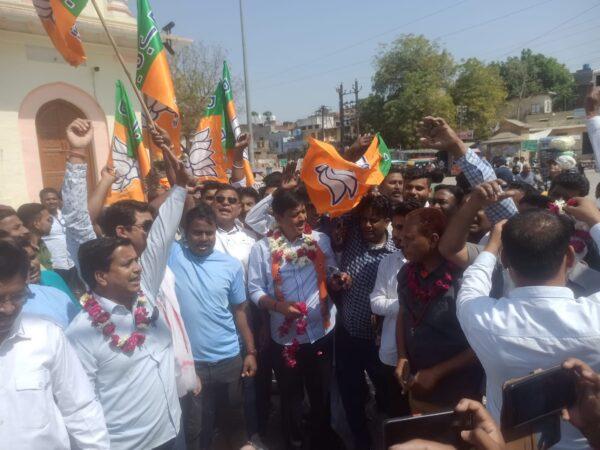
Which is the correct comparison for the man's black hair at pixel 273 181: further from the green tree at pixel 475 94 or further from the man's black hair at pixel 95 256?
the green tree at pixel 475 94

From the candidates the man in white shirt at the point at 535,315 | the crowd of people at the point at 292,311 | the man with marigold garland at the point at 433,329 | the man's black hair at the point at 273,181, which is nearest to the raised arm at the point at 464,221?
the crowd of people at the point at 292,311

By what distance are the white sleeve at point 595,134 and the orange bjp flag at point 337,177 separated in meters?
1.54

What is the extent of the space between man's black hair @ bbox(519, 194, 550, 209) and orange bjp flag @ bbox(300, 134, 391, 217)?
115 centimetres

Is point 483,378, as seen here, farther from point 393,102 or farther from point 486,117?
point 486,117

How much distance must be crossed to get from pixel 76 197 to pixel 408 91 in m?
38.1

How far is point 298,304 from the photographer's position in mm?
3193

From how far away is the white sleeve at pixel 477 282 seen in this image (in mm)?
1860

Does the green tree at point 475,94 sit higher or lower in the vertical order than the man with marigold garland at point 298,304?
higher

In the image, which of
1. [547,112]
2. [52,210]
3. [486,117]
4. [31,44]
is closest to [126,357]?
[52,210]

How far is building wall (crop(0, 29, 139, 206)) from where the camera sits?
9750 mm

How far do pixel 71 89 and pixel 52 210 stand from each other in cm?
591

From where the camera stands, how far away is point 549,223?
1.68m

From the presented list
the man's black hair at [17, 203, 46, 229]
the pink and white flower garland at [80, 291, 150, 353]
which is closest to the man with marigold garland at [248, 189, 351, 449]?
the pink and white flower garland at [80, 291, 150, 353]

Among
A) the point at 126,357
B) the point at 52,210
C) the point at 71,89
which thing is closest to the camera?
the point at 126,357
